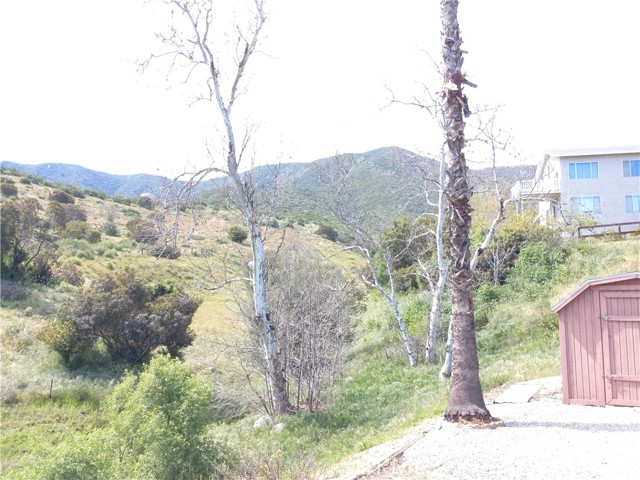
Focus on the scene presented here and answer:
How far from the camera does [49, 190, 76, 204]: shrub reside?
44919 mm

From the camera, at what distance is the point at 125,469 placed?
9180 mm

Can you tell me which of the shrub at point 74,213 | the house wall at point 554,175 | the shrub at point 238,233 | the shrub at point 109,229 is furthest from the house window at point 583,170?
the shrub at point 74,213

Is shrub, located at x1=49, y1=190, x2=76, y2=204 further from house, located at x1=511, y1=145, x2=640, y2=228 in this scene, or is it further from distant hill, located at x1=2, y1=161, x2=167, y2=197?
distant hill, located at x1=2, y1=161, x2=167, y2=197

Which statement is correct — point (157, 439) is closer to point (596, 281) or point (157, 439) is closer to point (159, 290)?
point (596, 281)

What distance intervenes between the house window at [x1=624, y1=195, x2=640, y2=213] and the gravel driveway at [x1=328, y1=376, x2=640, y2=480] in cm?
2799

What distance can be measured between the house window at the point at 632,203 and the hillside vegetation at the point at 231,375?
866cm

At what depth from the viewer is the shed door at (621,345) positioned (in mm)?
9703

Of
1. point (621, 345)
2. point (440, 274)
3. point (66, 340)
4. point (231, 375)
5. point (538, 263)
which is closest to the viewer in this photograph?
point (621, 345)

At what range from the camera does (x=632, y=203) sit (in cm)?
3419

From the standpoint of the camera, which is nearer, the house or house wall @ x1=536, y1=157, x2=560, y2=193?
the house

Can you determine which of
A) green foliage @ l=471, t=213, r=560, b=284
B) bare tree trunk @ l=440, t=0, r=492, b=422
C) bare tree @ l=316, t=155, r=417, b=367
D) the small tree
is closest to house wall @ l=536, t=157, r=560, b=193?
green foliage @ l=471, t=213, r=560, b=284

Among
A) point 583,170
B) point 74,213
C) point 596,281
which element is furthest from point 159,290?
Answer: point 583,170

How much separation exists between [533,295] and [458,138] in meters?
13.4

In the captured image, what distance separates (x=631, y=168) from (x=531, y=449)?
103ft
